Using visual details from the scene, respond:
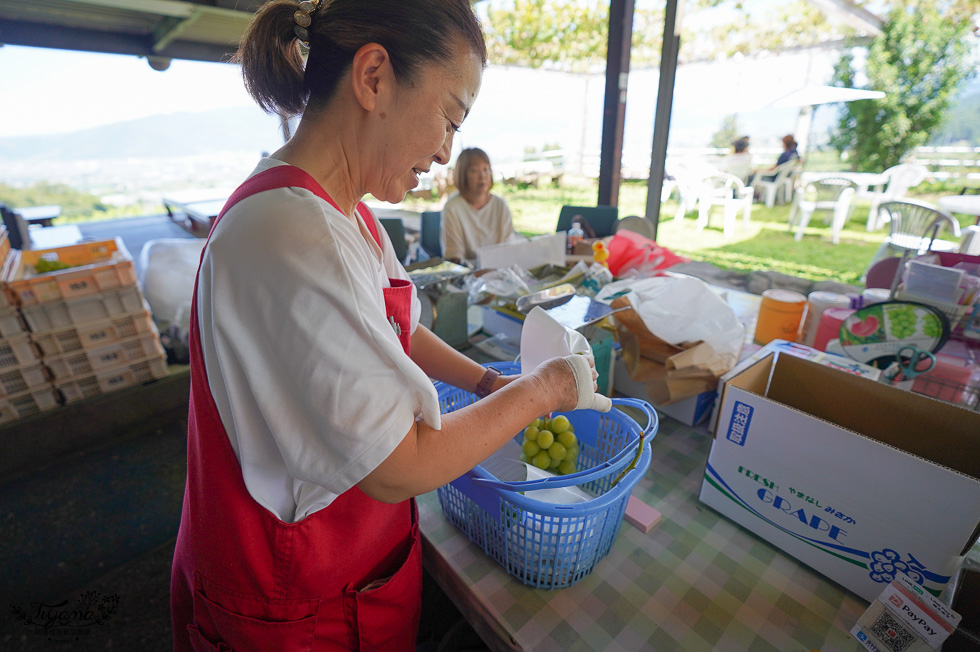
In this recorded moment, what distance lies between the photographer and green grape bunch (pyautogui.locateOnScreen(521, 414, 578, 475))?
39.8 inches

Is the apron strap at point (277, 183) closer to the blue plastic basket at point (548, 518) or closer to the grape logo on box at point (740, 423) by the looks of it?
the blue plastic basket at point (548, 518)

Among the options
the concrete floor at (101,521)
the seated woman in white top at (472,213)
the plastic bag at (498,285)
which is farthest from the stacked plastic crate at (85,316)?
the plastic bag at (498,285)

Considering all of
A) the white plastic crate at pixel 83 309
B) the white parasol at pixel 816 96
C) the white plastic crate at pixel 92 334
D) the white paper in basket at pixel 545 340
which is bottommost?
the white plastic crate at pixel 92 334

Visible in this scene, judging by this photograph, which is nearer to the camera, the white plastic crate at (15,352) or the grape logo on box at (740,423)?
the grape logo on box at (740,423)

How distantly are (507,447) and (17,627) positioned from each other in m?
2.20

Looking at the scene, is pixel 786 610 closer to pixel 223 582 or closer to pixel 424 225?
pixel 223 582

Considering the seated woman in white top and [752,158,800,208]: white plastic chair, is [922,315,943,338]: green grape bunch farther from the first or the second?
[752,158,800,208]: white plastic chair

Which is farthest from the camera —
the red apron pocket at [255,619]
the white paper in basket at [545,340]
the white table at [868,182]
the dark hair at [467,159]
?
the white table at [868,182]

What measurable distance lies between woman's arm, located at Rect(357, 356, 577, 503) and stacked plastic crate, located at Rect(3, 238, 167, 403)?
3.19 metres

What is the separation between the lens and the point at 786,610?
0.82m

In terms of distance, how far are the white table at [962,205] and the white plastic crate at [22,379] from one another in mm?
6680

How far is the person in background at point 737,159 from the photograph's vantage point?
6.20m

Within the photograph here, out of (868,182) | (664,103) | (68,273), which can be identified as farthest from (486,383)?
(868,182)

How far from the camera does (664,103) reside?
367 cm
